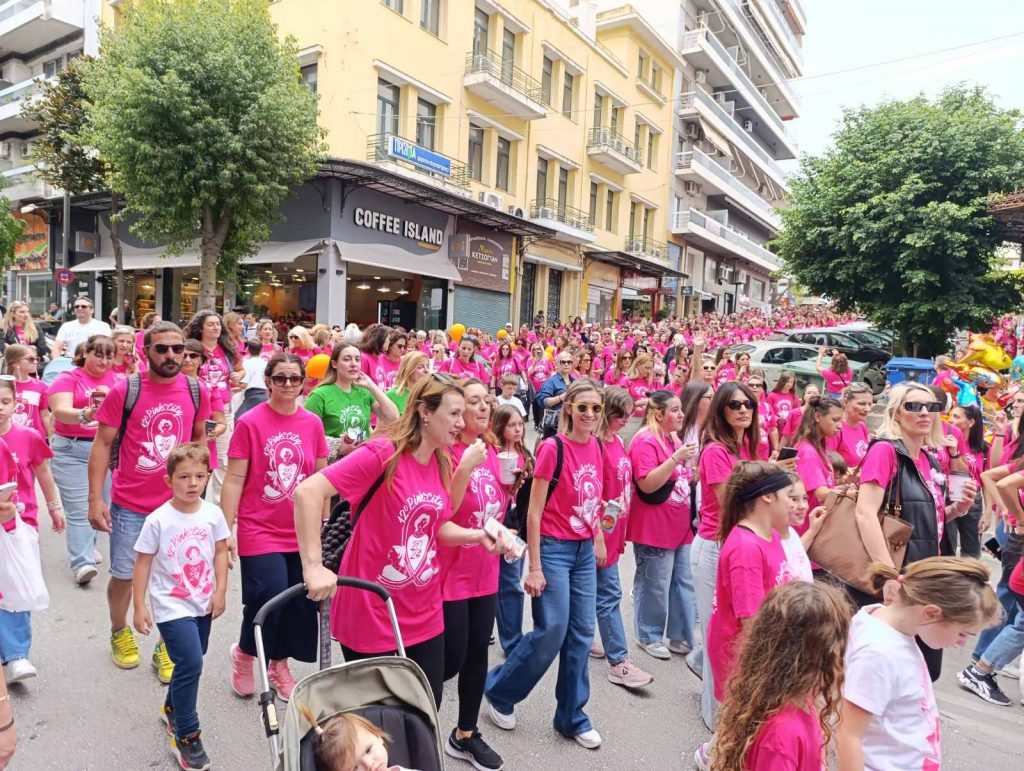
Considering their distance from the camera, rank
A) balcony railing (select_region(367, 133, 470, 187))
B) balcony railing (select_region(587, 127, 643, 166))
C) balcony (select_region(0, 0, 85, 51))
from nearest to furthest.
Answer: balcony railing (select_region(367, 133, 470, 187)), balcony (select_region(0, 0, 85, 51)), balcony railing (select_region(587, 127, 643, 166))

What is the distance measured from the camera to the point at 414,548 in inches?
106

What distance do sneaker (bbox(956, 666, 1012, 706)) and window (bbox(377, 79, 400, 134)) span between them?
778 inches

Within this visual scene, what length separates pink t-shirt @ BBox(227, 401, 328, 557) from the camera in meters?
3.39

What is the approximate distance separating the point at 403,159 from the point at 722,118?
84.4ft

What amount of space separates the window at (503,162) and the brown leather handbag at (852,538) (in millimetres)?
22922

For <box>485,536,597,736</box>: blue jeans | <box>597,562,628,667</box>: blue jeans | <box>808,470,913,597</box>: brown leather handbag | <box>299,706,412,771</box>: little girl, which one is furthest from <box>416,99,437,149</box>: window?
<box>299,706,412,771</box>: little girl

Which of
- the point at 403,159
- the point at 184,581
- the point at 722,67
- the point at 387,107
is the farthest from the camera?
the point at 722,67

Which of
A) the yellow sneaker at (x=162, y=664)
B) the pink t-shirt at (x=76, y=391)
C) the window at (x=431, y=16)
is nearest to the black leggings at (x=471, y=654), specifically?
the yellow sneaker at (x=162, y=664)

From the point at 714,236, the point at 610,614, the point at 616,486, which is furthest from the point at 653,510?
the point at 714,236

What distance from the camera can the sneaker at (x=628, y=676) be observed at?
388cm

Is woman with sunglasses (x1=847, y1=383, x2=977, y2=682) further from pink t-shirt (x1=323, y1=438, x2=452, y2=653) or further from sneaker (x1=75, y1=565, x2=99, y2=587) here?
sneaker (x1=75, y1=565, x2=99, y2=587)

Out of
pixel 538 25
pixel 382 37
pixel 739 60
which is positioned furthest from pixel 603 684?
pixel 739 60

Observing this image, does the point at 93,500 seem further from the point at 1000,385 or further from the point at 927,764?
the point at 1000,385

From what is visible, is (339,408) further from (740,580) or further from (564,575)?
(740,580)
